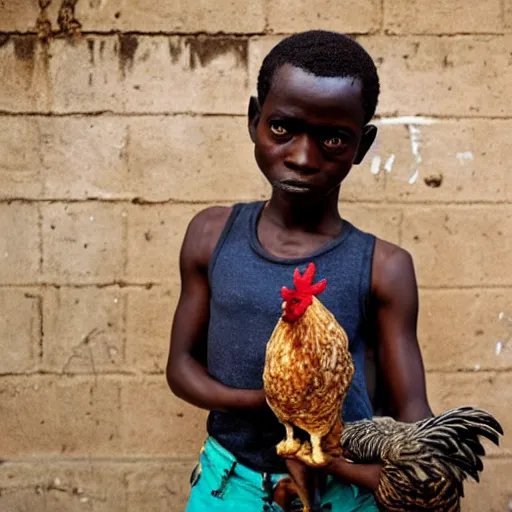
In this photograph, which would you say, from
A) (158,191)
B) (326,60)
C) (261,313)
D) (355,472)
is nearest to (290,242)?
(261,313)

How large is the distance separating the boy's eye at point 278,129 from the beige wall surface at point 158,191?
50.0 inches

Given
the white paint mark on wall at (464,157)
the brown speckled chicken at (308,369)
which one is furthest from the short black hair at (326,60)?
the white paint mark on wall at (464,157)

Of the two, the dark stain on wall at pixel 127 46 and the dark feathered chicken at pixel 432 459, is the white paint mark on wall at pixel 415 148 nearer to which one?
the dark stain on wall at pixel 127 46

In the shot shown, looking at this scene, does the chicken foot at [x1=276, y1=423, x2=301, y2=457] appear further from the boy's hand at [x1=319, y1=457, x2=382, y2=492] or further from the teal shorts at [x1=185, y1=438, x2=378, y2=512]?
the teal shorts at [x1=185, y1=438, x2=378, y2=512]

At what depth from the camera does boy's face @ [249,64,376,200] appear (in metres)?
1.90

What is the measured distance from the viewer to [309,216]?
6.91 feet

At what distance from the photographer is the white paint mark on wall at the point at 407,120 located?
323 cm

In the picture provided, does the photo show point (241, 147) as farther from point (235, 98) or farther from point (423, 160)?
point (423, 160)

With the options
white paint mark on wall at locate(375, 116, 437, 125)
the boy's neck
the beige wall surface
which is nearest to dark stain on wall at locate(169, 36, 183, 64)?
the beige wall surface

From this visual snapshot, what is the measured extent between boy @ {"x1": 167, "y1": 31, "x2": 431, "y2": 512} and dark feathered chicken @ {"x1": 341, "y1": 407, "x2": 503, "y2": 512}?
0.57 feet

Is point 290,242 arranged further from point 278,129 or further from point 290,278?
point 278,129

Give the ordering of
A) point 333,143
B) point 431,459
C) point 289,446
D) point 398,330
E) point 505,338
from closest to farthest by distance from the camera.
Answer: point 431,459 < point 289,446 < point 333,143 < point 398,330 < point 505,338

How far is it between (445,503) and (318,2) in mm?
2047

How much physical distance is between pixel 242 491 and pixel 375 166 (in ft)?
5.19
